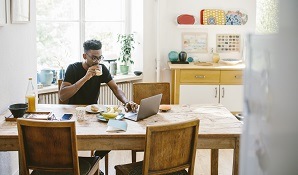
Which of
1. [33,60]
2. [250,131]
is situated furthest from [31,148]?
[250,131]

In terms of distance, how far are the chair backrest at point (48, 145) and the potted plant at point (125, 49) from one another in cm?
307

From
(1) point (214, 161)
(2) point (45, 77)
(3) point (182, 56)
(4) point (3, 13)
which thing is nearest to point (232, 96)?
(3) point (182, 56)

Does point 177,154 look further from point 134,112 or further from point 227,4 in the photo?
point 227,4

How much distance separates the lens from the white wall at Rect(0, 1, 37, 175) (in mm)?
3094

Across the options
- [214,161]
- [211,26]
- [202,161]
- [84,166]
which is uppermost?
[211,26]

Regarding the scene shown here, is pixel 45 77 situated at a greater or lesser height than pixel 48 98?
greater

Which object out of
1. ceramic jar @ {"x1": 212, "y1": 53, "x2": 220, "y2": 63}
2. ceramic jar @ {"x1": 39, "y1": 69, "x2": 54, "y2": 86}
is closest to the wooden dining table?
ceramic jar @ {"x1": 39, "y1": 69, "x2": 54, "y2": 86}

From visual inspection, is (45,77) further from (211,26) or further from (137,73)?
(211,26)

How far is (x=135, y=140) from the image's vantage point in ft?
8.45

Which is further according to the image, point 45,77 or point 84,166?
point 45,77

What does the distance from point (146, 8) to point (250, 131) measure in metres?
4.61

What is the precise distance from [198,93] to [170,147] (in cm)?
287

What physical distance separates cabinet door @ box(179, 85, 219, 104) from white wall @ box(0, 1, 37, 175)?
210cm

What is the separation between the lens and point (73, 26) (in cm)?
524
